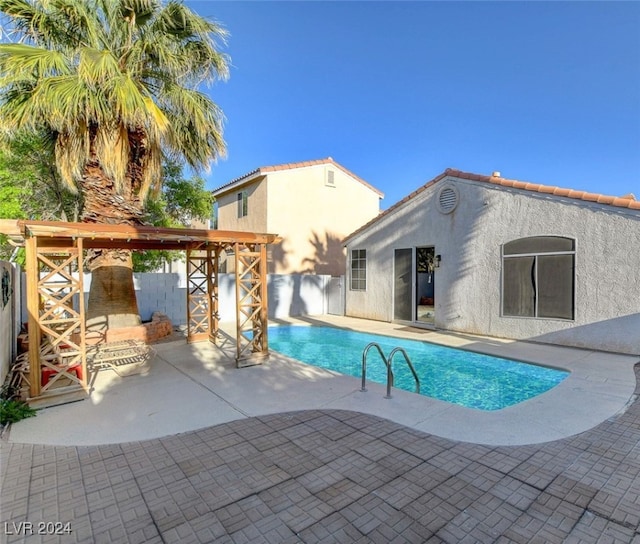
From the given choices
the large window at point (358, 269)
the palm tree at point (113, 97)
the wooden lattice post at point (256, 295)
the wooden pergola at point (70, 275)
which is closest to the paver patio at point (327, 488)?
the wooden pergola at point (70, 275)

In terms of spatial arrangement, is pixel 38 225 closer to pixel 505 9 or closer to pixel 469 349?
pixel 469 349

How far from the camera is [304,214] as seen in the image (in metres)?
18.7

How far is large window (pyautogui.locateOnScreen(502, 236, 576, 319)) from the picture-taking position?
9.48m

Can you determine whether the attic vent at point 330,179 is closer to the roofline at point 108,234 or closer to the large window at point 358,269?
the large window at point 358,269

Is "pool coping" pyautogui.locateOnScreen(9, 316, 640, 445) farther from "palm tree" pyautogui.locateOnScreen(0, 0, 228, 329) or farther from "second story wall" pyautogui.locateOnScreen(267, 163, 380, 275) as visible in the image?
"second story wall" pyautogui.locateOnScreen(267, 163, 380, 275)

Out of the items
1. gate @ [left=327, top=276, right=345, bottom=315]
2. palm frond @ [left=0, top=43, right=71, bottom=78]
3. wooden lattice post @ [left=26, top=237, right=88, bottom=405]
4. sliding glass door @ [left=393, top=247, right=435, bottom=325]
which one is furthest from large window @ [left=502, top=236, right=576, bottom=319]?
palm frond @ [left=0, top=43, right=71, bottom=78]

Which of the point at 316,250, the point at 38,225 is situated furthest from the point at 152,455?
the point at 316,250

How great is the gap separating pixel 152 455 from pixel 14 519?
126 centimetres

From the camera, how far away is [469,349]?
9289 mm

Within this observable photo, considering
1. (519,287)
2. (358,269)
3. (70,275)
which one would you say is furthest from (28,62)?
(519,287)

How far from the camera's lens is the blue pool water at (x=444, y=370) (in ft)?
23.2

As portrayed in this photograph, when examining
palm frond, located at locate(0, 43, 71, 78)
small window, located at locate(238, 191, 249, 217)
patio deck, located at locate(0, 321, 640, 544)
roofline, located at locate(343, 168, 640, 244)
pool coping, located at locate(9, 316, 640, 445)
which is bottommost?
pool coping, located at locate(9, 316, 640, 445)

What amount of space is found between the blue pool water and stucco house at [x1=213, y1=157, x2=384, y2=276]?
288 inches

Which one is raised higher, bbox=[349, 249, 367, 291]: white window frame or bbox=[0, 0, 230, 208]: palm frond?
bbox=[0, 0, 230, 208]: palm frond
